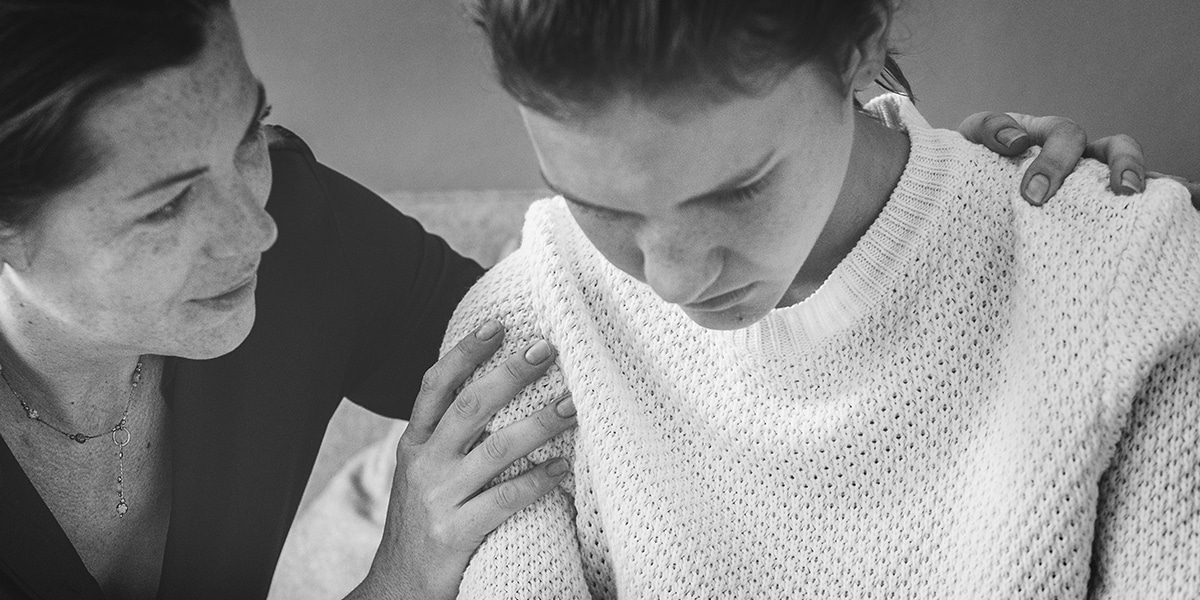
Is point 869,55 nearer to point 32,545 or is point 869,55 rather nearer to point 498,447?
point 498,447

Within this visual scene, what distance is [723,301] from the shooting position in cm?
81

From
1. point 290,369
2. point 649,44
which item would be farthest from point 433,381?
point 649,44

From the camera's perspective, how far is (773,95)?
0.70m

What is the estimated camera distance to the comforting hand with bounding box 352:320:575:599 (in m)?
1.01

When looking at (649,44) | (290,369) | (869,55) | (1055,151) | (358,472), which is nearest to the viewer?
(649,44)

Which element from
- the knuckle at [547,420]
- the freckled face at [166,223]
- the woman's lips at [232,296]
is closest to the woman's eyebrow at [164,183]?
the freckled face at [166,223]

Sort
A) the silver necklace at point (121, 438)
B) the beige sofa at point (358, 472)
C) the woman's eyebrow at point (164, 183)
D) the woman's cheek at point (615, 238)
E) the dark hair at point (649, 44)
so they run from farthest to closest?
the beige sofa at point (358, 472), the silver necklace at point (121, 438), the woman's eyebrow at point (164, 183), the woman's cheek at point (615, 238), the dark hair at point (649, 44)

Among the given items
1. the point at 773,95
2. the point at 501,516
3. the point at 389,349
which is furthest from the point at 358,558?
the point at 773,95

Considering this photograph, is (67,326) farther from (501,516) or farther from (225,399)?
(501,516)

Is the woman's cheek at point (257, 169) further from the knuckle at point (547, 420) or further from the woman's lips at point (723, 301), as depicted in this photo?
the woman's lips at point (723, 301)

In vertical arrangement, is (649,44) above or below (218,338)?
Answer: above

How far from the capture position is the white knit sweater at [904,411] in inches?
30.5

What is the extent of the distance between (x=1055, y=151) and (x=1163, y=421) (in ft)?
0.74

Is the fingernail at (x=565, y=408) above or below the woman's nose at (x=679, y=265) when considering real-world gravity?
below
